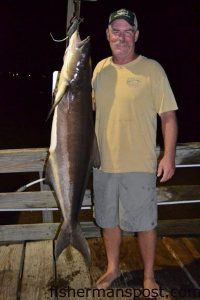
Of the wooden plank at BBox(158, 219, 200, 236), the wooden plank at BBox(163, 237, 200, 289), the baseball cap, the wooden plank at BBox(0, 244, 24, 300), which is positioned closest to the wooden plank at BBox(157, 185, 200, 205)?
the wooden plank at BBox(158, 219, 200, 236)

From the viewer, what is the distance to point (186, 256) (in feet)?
15.1

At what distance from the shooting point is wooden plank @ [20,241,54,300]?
3863 millimetres

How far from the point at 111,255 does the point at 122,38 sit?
202 cm

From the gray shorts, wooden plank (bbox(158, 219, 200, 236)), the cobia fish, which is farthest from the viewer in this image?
wooden plank (bbox(158, 219, 200, 236))

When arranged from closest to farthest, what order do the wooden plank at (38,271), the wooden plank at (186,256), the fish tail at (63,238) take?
the fish tail at (63,238)
the wooden plank at (38,271)
the wooden plank at (186,256)

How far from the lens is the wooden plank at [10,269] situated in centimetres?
387

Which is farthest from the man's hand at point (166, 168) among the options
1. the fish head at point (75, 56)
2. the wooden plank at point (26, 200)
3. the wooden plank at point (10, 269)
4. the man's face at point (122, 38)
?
the wooden plank at point (10, 269)

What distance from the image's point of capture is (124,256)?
4.59 meters

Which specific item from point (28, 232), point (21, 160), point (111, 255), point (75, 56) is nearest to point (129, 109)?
point (75, 56)

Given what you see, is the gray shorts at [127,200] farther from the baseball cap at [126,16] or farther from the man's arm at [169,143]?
the baseball cap at [126,16]

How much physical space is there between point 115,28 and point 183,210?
4.68 metres

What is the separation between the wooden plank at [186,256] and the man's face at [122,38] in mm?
2228

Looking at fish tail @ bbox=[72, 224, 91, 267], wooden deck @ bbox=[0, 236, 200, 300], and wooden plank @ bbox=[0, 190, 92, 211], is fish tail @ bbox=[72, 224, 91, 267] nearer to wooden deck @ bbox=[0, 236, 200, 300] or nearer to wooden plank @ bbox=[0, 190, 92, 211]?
wooden deck @ bbox=[0, 236, 200, 300]

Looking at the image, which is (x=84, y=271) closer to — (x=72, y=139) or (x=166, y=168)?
(x=166, y=168)
